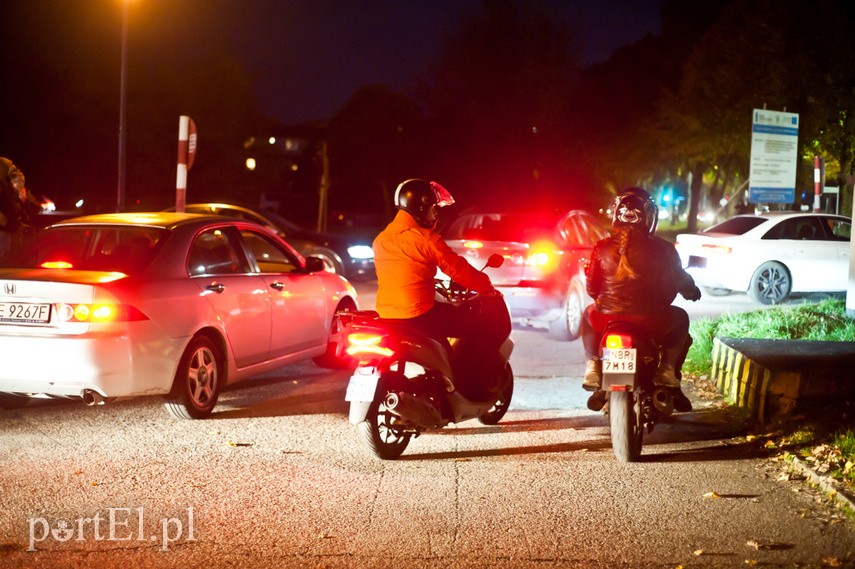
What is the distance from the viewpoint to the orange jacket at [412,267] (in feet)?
23.3

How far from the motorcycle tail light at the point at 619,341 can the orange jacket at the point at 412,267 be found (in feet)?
2.89

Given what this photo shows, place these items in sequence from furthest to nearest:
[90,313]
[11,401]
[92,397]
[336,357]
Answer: [336,357], [11,401], [92,397], [90,313]

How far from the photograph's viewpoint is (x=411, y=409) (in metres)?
7.06

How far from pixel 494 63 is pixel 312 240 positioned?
1180 inches

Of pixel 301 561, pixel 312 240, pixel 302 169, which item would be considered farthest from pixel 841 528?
pixel 302 169

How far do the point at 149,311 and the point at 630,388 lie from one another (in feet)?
11.6

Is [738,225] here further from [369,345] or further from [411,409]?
[369,345]

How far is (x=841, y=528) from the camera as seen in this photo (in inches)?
231

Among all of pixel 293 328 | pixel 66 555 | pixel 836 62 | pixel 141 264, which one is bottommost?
pixel 66 555

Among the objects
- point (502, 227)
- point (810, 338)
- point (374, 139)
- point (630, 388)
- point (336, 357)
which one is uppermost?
point (374, 139)

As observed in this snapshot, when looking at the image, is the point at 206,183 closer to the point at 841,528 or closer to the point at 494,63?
the point at 494,63

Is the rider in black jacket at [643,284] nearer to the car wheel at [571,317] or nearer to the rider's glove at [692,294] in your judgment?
the rider's glove at [692,294]

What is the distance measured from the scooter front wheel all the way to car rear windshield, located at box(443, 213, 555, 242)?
650cm

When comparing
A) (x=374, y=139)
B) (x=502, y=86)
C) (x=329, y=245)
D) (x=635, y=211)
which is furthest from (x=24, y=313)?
(x=374, y=139)
